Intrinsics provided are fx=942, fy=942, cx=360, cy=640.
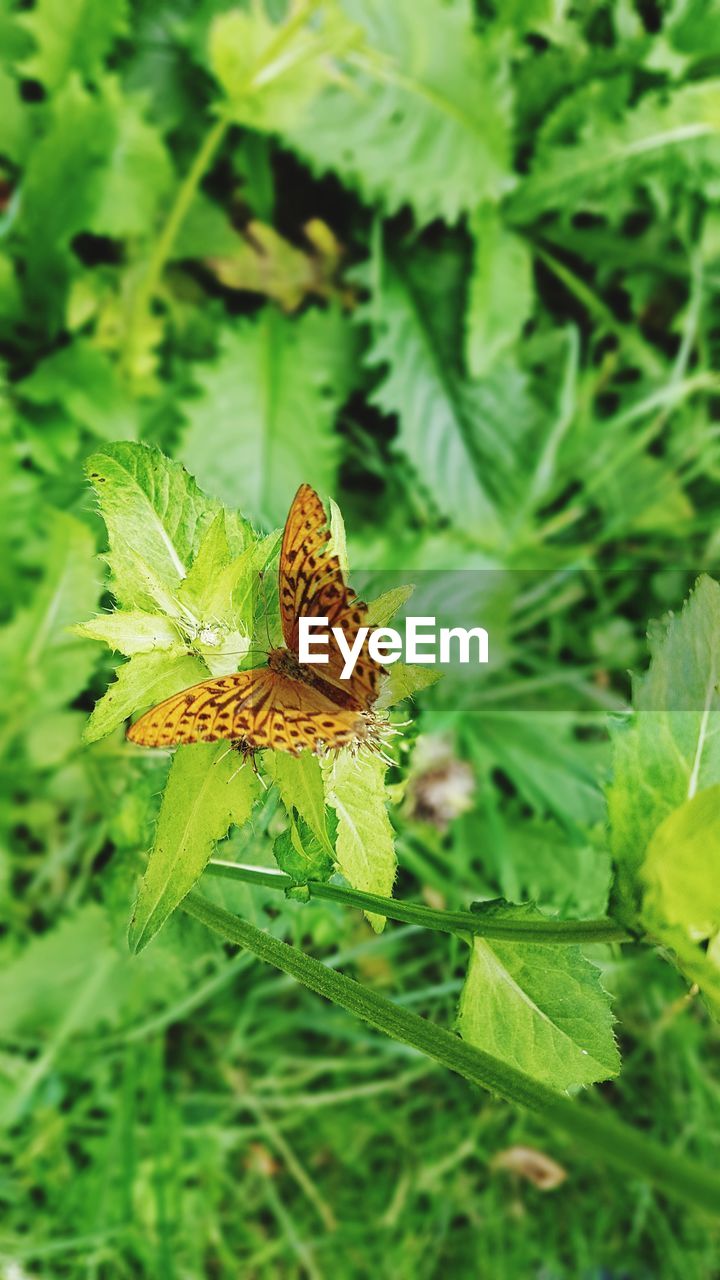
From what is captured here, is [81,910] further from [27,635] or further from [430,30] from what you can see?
[430,30]


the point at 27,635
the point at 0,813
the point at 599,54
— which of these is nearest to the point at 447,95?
the point at 599,54

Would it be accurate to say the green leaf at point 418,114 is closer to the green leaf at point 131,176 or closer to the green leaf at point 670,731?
the green leaf at point 131,176

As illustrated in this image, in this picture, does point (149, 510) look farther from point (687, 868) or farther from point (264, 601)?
point (687, 868)

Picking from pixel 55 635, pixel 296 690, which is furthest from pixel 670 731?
pixel 55 635

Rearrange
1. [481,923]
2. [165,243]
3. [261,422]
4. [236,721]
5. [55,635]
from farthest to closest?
1. [261,422]
2. [165,243]
3. [55,635]
4. [481,923]
5. [236,721]

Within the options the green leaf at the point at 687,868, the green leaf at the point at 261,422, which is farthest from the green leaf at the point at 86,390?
the green leaf at the point at 687,868

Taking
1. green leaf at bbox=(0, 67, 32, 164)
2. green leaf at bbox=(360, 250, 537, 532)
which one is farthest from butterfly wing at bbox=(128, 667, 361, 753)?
green leaf at bbox=(0, 67, 32, 164)

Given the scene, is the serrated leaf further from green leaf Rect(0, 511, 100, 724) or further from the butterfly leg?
green leaf Rect(0, 511, 100, 724)
